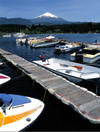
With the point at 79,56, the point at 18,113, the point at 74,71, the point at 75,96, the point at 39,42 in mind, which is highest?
the point at 39,42

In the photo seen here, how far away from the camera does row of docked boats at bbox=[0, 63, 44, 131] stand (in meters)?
8.48

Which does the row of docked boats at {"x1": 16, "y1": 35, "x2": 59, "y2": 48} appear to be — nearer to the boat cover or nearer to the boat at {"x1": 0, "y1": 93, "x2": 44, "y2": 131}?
the boat cover

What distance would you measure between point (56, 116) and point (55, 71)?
863 cm

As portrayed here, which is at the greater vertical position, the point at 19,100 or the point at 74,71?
the point at 74,71

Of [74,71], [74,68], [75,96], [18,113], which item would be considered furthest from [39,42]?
[18,113]

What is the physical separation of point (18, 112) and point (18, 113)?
104mm

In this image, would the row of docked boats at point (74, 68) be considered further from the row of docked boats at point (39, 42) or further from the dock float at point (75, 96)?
the row of docked boats at point (39, 42)

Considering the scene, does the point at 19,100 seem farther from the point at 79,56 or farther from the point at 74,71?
the point at 79,56

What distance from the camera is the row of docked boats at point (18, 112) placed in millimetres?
8482

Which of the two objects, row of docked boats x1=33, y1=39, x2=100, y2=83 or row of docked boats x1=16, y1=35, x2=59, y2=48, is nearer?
row of docked boats x1=33, y1=39, x2=100, y2=83

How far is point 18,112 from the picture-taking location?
9.43 metres

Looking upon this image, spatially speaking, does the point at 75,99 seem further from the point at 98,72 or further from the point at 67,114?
the point at 98,72

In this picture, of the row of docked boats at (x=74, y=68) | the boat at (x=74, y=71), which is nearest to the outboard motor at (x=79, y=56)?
the row of docked boats at (x=74, y=68)

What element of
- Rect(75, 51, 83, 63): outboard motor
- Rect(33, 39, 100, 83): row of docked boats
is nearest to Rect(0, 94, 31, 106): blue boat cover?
Rect(33, 39, 100, 83): row of docked boats
